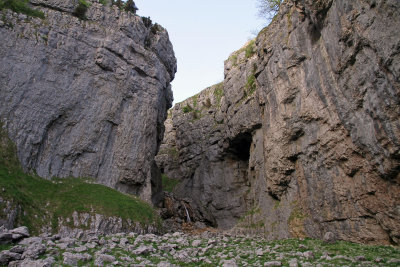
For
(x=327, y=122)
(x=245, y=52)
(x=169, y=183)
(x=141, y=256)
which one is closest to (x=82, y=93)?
(x=141, y=256)

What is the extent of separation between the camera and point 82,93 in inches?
1104

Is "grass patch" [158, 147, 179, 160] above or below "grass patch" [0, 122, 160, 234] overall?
above

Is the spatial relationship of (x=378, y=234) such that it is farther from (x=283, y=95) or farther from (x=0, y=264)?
(x=0, y=264)

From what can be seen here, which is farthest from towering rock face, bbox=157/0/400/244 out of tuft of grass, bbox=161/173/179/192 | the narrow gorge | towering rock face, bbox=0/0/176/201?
tuft of grass, bbox=161/173/179/192

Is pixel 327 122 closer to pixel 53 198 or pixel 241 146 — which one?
pixel 53 198

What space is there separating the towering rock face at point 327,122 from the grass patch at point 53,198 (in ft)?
35.1

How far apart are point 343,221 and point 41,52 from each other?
27588mm

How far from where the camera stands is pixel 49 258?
894cm

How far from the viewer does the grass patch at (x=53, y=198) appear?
1814cm

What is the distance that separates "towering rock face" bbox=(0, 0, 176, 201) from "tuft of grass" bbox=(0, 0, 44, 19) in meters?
0.71

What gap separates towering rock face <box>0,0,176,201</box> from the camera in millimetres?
24406

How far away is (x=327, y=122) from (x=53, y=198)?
63.4ft

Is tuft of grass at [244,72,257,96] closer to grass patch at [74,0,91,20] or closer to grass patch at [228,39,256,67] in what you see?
grass patch at [228,39,256,67]

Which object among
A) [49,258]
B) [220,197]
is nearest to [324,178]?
[49,258]
